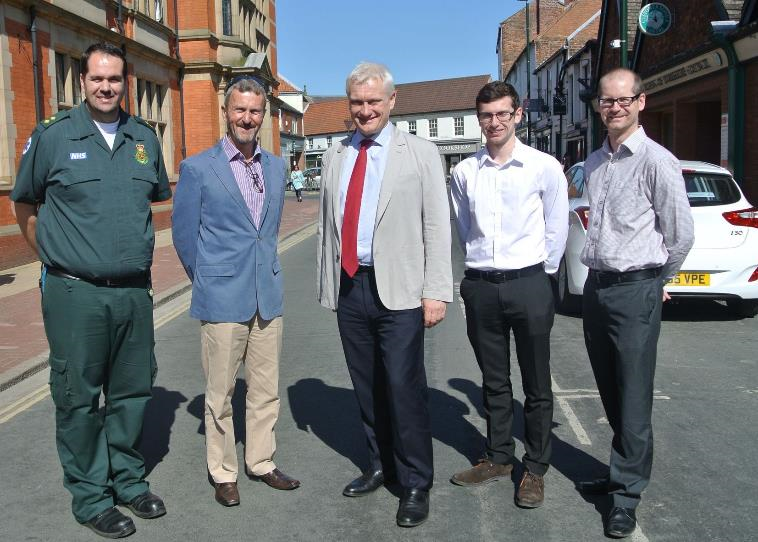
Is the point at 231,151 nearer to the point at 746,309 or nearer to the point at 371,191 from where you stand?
the point at 371,191

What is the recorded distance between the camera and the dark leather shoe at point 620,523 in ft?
11.0

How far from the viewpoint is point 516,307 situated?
3.81 meters

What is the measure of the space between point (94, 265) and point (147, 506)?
1147 millimetres

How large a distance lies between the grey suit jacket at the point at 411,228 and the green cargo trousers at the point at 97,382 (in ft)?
3.62

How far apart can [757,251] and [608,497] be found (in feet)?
16.3

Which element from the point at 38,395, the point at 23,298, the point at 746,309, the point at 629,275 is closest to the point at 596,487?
the point at 629,275

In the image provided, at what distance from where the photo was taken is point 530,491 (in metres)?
3.76

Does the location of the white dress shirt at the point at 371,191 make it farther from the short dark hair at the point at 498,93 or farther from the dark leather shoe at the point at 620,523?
the dark leather shoe at the point at 620,523

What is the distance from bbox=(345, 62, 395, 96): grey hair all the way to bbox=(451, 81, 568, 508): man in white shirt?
0.50 m

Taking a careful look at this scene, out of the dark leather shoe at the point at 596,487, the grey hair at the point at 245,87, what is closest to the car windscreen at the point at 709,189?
the dark leather shoe at the point at 596,487

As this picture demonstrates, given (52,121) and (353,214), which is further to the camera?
(353,214)

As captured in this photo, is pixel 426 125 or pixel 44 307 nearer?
pixel 44 307

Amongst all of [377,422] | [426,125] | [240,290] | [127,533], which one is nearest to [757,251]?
[377,422]

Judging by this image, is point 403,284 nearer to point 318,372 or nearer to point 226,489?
point 226,489
